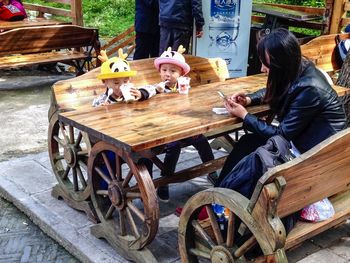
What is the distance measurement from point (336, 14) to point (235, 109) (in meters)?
4.59

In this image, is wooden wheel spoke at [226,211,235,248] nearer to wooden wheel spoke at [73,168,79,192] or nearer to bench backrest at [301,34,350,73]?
wooden wheel spoke at [73,168,79,192]

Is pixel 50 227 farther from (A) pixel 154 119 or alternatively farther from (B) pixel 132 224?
(A) pixel 154 119

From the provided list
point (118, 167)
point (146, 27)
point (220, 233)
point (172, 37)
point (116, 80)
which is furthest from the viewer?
point (146, 27)

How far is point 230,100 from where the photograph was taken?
132 inches

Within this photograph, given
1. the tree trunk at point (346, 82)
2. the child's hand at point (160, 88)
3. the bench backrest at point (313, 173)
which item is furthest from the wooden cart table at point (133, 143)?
the tree trunk at point (346, 82)

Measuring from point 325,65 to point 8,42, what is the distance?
4.53 meters

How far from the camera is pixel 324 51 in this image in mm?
5988

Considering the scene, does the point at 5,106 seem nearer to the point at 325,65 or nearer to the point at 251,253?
the point at 325,65

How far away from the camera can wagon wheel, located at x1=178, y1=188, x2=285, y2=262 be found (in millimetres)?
2492

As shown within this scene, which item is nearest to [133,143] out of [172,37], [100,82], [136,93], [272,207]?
[272,207]

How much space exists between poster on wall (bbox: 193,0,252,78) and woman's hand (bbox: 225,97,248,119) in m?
3.90

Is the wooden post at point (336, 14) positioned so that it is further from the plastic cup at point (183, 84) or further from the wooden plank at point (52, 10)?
the wooden plank at point (52, 10)

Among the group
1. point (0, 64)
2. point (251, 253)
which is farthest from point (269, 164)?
point (0, 64)

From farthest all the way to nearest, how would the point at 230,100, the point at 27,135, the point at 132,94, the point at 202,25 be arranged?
the point at 202,25
the point at 27,135
the point at 132,94
the point at 230,100
